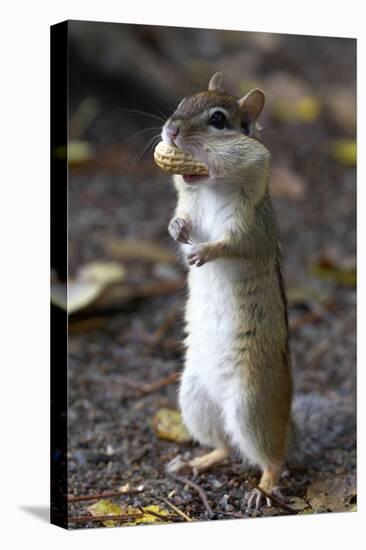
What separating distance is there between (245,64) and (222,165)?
16.7ft

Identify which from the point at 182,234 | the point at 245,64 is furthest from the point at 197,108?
the point at 245,64

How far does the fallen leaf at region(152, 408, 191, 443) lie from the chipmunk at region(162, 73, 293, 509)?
12.3 inches

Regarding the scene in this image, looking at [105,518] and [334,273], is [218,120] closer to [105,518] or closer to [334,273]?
[105,518]

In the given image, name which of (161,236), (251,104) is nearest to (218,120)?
(251,104)

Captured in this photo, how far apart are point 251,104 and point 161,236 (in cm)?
320

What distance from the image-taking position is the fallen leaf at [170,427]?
481cm

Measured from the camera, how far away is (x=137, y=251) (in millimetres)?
6859

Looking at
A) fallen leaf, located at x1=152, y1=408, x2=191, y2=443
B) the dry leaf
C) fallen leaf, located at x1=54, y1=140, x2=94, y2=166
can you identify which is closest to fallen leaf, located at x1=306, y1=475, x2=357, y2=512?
fallen leaf, located at x1=152, y1=408, x2=191, y2=443

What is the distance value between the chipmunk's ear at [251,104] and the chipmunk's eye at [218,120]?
110mm

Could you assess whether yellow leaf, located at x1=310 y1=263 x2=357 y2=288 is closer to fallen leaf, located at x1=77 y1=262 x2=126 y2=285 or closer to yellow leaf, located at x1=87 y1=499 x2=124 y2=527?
fallen leaf, located at x1=77 y1=262 x2=126 y2=285

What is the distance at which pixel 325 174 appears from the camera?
7.98m

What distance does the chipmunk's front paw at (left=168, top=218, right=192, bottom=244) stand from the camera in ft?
13.0

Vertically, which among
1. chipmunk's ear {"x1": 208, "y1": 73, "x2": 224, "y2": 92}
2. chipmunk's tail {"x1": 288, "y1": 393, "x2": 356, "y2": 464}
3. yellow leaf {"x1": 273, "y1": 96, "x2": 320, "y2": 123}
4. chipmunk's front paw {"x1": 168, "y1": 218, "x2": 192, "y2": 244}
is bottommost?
chipmunk's tail {"x1": 288, "y1": 393, "x2": 356, "y2": 464}

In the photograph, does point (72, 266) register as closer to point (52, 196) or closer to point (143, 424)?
point (143, 424)
